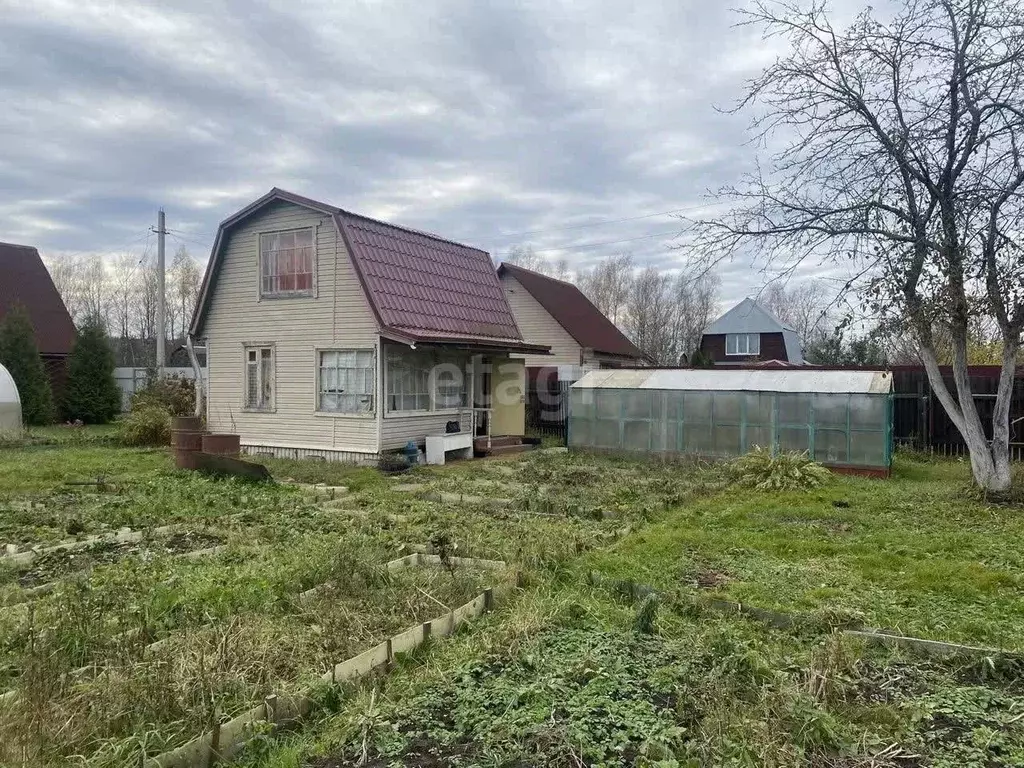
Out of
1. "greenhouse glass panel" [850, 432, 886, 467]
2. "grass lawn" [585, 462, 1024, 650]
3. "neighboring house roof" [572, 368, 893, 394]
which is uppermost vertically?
"neighboring house roof" [572, 368, 893, 394]

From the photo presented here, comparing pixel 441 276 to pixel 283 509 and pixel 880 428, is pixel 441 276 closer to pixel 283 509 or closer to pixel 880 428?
pixel 283 509

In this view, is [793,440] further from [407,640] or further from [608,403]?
[407,640]

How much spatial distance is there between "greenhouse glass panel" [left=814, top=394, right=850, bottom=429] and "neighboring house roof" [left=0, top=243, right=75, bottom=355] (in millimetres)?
24608

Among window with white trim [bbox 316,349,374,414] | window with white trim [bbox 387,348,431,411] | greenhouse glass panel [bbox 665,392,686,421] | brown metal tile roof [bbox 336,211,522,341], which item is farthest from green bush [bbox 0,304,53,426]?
greenhouse glass panel [bbox 665,392,686,421]

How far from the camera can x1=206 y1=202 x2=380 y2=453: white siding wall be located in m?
15.0

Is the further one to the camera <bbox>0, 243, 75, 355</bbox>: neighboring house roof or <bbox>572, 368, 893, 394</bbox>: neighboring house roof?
<bbox>0, 243, 75, 355</bbox>: neighboring house roof

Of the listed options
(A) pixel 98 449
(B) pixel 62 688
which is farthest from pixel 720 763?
(A) pixel 98 449

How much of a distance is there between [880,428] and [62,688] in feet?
45.0

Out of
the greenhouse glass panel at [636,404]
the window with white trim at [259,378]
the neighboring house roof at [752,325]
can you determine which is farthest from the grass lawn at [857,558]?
the neighboring house roof at [752,325]

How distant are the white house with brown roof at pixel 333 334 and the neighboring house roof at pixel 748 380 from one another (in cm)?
244

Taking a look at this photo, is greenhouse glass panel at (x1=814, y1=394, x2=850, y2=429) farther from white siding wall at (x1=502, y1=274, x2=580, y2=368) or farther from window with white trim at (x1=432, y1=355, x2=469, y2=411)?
white siding wall at (x1=502, y1=274, x2=580, y2=368)

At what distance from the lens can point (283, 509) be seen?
959 centimetres

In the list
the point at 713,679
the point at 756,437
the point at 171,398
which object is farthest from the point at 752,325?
the point at 713,679

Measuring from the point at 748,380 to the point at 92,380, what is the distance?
69.8 ft
